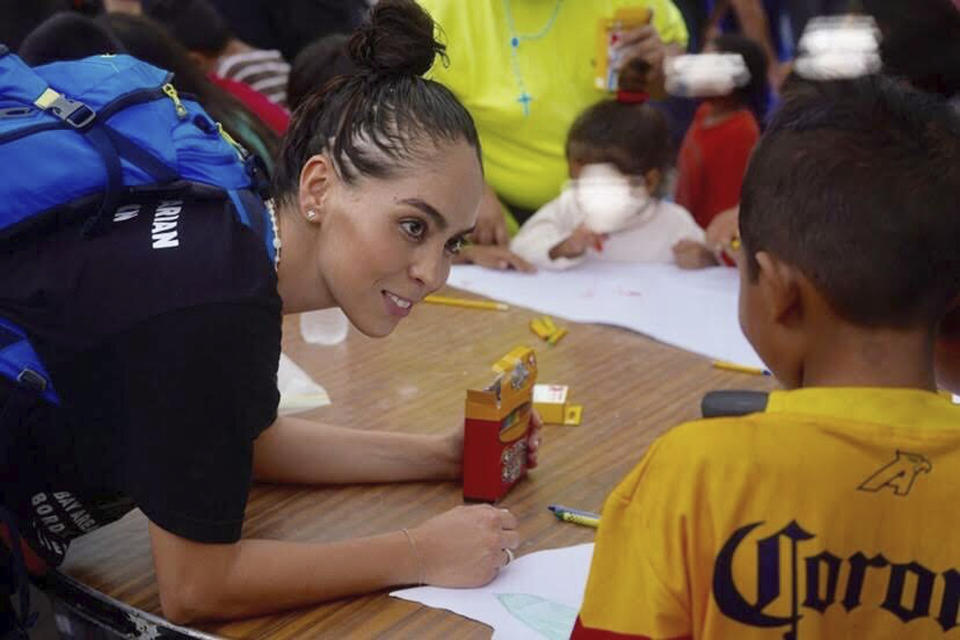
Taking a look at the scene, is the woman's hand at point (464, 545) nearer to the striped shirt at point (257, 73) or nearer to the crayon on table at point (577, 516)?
the crayon on table at point (577, 516)

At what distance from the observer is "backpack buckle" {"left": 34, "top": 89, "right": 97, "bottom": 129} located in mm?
1094

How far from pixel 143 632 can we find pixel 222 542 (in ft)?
0.40

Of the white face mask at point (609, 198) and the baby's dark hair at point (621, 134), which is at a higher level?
the baby's dark hair at point (621, 134)

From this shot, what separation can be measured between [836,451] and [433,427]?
2.51 ft

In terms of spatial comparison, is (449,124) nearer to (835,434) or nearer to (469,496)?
(469,496)

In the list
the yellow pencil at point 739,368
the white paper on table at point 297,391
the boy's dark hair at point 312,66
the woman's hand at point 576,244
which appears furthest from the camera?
the boy's dark hair at point 312,66

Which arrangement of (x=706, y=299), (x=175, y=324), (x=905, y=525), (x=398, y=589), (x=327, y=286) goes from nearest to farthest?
(x=905, y=525) → (x=175, y=324) → (x=398, y=589) → (x=327, y=286) → (x=706, y=299)

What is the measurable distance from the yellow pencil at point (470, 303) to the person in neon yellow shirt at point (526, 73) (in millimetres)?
371

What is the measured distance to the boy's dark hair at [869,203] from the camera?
814 mm

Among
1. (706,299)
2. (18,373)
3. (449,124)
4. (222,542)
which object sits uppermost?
(449,124)

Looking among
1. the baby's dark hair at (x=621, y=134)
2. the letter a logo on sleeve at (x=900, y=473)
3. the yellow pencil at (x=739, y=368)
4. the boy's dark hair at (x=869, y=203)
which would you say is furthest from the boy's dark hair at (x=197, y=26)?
the letter a logo on sleeve at (x=900, y=473)

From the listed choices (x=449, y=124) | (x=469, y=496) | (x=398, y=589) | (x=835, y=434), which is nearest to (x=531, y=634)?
(x=398, y=589)

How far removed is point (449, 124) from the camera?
4.01ft

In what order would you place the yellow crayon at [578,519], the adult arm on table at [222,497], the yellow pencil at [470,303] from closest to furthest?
the adult arm on table at [222,497] → the yellow crayon at [578,519] → the yellow pencil at [470,303]
